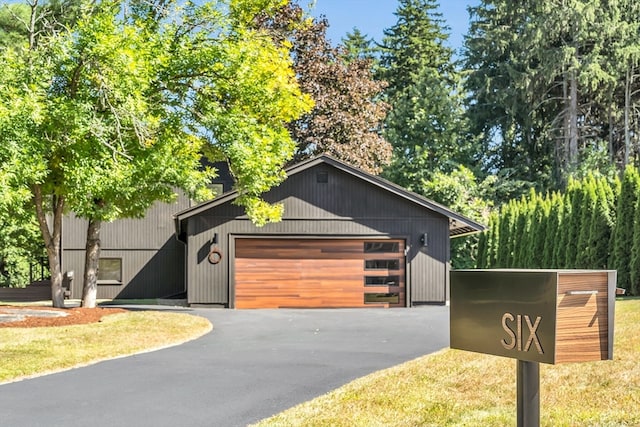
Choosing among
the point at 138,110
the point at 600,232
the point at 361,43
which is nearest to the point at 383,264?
the point at 600,232

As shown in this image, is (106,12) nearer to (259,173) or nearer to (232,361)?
(259,173)

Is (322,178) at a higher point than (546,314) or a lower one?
higher

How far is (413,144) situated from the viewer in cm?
3769

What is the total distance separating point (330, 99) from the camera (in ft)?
96.4

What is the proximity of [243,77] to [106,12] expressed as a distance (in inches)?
133

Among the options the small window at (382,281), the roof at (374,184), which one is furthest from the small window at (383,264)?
the roof at (374,184)

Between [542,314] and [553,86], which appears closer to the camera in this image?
[542,314]

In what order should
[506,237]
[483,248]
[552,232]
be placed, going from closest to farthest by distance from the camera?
[552,232] < [506,237] < [483,248]

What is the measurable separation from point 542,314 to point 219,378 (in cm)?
617

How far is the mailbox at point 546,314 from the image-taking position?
348 centimetres

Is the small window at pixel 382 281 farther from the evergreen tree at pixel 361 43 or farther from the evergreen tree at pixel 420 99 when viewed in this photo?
the evergreen tree at pixel 361 43

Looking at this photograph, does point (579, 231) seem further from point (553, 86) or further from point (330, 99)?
point (553, 86)

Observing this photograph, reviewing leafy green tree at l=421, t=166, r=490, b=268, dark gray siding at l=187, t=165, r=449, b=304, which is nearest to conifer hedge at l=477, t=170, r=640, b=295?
leafy green tree at l=421, t=166, r=490, b=268

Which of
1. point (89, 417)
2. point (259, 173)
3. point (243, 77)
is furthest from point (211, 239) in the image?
point (89, 417)
